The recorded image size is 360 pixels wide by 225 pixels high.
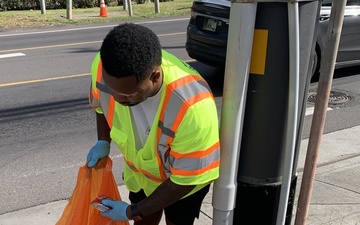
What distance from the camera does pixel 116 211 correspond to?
2076 mm

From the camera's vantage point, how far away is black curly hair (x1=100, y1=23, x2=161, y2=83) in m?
1.62

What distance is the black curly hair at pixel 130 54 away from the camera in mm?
1624

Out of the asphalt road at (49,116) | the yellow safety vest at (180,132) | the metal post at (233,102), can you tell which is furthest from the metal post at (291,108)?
the asphalt road at (49,116)

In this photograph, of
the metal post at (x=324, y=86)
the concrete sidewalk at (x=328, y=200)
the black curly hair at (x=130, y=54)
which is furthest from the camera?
the concrete sidewalk at (x=328, y=200)

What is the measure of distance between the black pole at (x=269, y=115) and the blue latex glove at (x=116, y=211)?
1.52ft

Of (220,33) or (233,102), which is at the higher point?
(233,102)

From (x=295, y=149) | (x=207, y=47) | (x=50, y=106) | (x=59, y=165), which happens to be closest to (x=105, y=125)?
(x=295, y=149)

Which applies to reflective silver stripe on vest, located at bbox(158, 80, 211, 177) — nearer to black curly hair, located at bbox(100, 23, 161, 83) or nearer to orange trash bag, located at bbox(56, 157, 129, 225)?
black curly hair, located at bbox(100, 23, 161, 83)

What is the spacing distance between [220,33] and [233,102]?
4.64 m

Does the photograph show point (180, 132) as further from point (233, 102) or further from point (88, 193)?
point (88, 193)

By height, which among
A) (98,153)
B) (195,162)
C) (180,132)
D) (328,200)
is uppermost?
(180,132)

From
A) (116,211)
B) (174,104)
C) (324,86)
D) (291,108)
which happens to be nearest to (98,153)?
(116,211)

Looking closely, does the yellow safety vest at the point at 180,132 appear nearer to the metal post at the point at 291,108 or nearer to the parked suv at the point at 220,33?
the metal post at the point at 291,108

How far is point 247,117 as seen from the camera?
183cm
